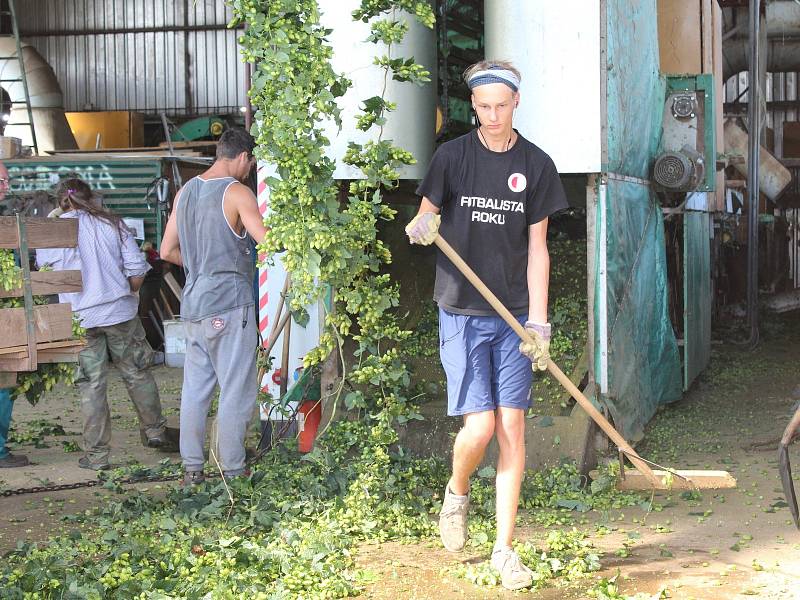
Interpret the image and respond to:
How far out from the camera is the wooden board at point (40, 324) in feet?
16.7

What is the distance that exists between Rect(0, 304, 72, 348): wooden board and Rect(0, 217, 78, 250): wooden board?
0.34m

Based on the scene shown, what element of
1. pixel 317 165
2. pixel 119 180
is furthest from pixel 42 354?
pixel 119 180

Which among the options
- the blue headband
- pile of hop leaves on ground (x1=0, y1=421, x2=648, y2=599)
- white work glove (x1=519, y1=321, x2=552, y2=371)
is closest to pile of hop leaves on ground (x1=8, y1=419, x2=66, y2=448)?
pile of hop leaves on ground (x1=0, y1=421, x2=648, y2=599)

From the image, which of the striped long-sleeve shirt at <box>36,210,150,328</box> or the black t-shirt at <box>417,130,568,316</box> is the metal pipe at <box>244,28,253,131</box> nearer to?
the striped long-sleeve shirt at <box>36,210,150,328</box>

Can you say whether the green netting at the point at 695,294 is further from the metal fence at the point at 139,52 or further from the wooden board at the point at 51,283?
the metal fence at the point at 139,52

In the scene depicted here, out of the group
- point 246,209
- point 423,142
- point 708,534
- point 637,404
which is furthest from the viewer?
point 637,404

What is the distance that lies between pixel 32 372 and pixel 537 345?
9.21 feet

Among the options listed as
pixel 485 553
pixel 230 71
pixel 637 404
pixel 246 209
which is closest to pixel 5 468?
pixel 246 209

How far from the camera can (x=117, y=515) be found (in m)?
5.49

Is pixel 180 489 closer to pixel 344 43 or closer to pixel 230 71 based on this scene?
pixel 344 43

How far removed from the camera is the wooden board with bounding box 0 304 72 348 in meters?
5.09

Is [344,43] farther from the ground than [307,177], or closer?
farther from the ground

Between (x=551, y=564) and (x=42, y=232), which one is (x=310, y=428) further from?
(x=551, y=564)

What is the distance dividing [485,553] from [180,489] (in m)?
2.00
